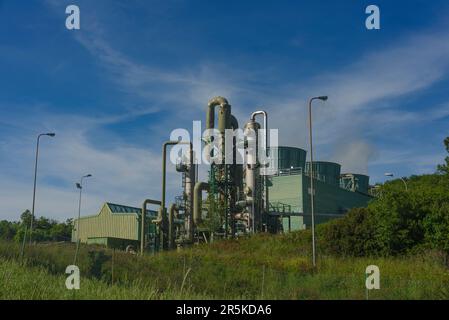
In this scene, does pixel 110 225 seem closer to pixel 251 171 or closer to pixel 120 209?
pixel 120 209

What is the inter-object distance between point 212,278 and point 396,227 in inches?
640

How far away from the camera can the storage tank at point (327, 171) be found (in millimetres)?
72188

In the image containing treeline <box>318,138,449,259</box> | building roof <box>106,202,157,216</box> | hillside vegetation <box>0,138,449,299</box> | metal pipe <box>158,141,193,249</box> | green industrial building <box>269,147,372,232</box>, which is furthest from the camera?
building roof <box>106,202,157,216</box>

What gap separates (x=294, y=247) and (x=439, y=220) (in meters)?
8.95

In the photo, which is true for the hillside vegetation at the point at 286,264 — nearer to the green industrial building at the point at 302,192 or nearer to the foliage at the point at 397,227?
the foliage at the point at 397,227

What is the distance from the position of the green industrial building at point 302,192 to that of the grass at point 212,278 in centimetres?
2338

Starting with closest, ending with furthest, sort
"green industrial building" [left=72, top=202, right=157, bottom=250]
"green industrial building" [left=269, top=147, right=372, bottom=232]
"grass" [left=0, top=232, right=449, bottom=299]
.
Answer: "grass" [left=0, top=232, right=449, bottom=299], "green industrial building" [left=72, top=202, right=157, bottom=250], "green industrial building" [left=269, top=147, right=372, bottom=232]

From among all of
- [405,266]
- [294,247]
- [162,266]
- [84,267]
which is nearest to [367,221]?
[294,247]

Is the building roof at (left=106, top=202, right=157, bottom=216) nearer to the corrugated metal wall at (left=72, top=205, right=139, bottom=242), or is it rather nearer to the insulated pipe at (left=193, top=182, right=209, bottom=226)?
the corrugated metal wall at (left=72, top=205, right=139, bottom=242)

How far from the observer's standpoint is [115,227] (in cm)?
5809

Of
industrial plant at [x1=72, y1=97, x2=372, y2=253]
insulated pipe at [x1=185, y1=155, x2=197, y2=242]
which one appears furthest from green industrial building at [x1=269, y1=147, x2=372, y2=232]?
insulated pipe at [x1=185, y1=155, x2=197, y2=242]

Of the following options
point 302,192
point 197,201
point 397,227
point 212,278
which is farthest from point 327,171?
point 212,278

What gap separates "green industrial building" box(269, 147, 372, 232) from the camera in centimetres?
5434

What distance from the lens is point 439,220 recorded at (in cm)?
2809
